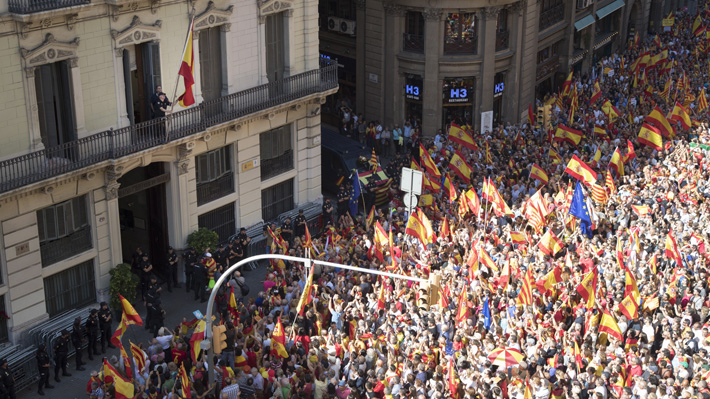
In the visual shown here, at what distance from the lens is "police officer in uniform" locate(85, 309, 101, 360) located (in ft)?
94.9

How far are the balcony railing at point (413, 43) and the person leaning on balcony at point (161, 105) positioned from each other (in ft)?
56.9

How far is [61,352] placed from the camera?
2792 cm

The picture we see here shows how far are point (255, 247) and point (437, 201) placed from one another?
7.01 meters

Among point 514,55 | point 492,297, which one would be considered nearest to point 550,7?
point 514,55

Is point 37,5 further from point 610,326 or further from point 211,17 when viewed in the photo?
point 610,326

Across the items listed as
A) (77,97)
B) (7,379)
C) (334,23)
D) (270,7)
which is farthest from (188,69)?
(334,23)

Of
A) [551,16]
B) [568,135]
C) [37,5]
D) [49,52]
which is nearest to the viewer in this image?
[37,5]

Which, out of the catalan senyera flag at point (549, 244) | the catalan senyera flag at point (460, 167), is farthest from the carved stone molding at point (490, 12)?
the catalan senyera flag at point (549, 244)

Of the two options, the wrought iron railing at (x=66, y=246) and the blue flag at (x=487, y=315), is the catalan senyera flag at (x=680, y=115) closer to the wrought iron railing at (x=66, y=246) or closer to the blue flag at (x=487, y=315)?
the blue flag at (x=487, y=315)

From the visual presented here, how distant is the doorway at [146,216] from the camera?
111 feet

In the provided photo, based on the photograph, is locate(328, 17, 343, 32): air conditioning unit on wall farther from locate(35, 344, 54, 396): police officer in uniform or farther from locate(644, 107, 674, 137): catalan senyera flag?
locate(35, 344, 54, 396): police officer in uniform

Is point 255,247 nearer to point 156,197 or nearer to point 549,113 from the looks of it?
point 156,197

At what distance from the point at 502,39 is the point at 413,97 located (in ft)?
16.5

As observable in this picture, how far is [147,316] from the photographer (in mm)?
30828
